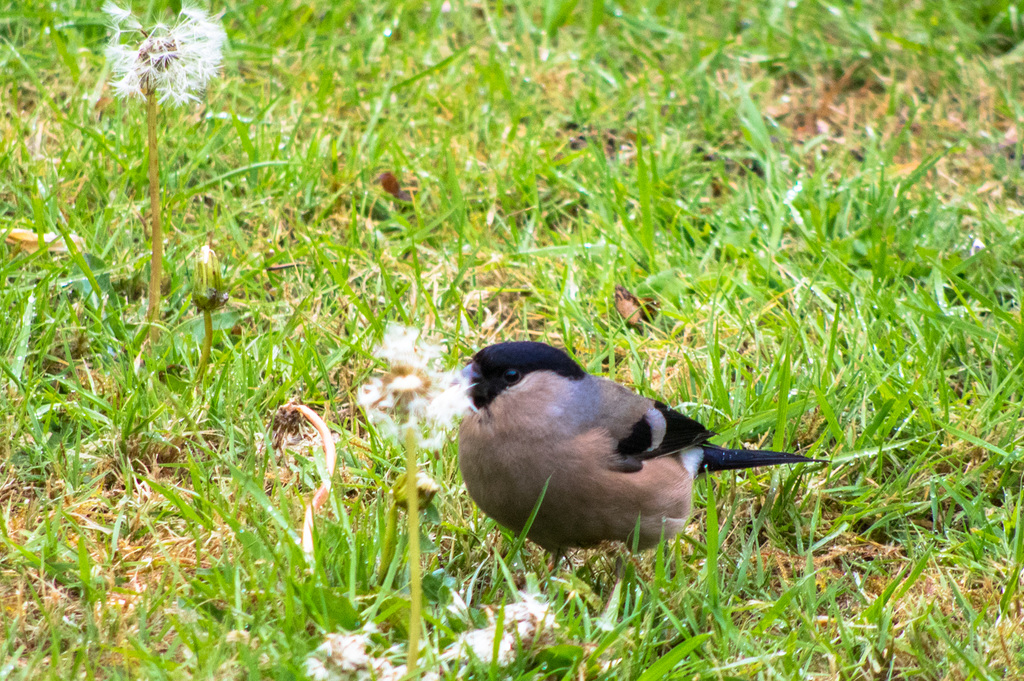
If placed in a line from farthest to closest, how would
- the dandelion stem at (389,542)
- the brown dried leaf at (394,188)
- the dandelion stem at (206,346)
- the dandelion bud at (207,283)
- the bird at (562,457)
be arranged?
the brown dried leaf at (394,188), the dandelion stem at (206,346), the dandelion bud at (207,283), the bird at (562,457), the dandelion stem at (389,542)

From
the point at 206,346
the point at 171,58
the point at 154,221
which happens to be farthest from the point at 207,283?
the point at 171,58

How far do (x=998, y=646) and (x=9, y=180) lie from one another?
14.1ft


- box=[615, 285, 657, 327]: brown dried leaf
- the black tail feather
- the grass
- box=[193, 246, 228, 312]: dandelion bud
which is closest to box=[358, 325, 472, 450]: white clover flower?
the grass

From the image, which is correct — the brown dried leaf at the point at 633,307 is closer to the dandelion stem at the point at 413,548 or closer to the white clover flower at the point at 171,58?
the white clover flower at the point at 171,58

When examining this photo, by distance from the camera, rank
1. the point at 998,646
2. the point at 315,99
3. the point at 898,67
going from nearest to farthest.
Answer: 1. the point at 998,646
2. the point at 315,99
3. the point at 898,67

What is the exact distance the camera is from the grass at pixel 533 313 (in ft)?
9.65

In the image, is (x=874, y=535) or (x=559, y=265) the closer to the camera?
(x=874, y=535)

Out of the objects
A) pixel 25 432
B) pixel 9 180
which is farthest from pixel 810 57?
pixel 25 432

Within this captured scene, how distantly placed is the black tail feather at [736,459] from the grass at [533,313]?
5.2 inches

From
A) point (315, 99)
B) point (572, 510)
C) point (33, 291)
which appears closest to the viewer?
point (572, 510)

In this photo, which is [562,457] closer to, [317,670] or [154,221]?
[317,670]

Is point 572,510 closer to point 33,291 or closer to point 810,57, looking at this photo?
point 33,291

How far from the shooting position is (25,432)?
3.55 m

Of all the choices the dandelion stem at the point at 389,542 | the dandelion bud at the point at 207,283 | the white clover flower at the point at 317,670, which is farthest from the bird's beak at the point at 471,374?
the white clover flower at the point at 317,670
